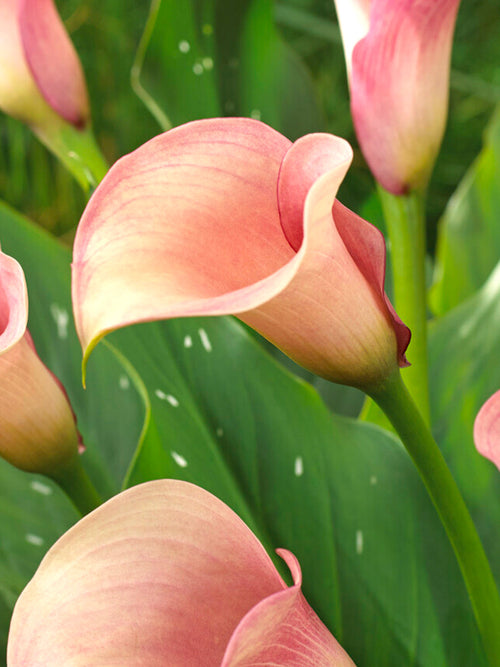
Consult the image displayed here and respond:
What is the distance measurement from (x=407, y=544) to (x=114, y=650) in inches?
4.6

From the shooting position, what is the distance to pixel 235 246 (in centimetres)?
19

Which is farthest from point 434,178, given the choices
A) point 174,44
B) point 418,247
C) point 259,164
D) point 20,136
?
point 259,164

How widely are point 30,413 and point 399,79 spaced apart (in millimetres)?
147

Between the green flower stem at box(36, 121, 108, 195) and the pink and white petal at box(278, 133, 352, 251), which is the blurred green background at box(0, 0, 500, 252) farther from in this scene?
the pink and white petal at box(278, 133, 352, 251)

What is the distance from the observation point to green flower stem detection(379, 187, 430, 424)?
0.91 feet

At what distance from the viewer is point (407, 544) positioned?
0.26 meters

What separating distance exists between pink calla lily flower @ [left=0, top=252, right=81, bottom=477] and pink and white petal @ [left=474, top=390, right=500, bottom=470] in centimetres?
11

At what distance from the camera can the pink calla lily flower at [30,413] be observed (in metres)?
0.21

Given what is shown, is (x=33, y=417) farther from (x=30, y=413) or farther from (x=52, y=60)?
(x=52, y=60)

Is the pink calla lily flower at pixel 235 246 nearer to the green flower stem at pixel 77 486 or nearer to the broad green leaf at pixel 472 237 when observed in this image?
the green flower stem at pixel 77 486

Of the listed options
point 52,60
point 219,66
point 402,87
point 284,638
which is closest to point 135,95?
point 219,66

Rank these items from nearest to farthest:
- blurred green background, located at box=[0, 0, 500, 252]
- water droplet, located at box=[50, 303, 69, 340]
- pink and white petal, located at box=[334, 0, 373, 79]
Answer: pink and white petal, located at box=[334, 0, 373, 79] < water droplet, located at box=[50, 303, 69, 340] < blurred green background, located at box=[0, 0, 500, 252]

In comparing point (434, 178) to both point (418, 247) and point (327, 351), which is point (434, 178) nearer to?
point (418, 247)

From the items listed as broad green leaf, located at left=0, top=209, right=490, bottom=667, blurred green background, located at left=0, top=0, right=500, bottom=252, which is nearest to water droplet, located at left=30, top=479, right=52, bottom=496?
broad green leaf, located at left=0, top=209, right=490, bottom=667
